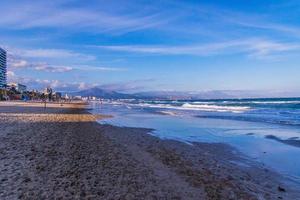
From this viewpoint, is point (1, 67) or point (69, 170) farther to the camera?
point (1, 67)

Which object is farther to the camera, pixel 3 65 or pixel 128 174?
pixel 3 65

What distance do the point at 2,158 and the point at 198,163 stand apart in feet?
18.3

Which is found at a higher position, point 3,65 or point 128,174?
point 3,65

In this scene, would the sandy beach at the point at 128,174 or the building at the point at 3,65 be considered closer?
the sandy beach at the point at 128,174

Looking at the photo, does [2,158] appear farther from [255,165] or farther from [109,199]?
[255,165]

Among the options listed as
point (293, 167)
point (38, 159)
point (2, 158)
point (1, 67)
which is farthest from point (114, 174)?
point (1, 67)

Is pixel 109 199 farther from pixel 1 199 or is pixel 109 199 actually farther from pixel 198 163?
pixel 198 163

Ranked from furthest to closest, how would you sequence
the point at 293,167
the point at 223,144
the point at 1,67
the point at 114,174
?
1. the point at 1,67
2. the point at 223,144
3. the point at 293,167
4. the point at 114,174

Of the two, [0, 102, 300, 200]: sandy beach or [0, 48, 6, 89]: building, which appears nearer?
[0, 102, 300, 200]: sandy beach

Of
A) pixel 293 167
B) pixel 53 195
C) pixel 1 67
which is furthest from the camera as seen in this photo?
pixel 1 67

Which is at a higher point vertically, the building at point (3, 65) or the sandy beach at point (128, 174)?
the building at point (3, 65)

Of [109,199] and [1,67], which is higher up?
[1,67]

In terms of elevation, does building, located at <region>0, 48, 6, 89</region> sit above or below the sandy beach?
above

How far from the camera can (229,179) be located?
26.7 feet
